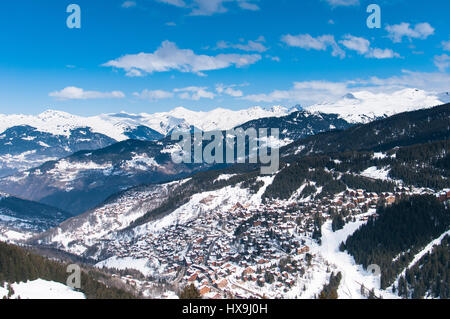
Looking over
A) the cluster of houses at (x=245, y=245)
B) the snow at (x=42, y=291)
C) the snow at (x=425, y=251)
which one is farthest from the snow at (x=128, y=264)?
the snow at (x=425, y=251)

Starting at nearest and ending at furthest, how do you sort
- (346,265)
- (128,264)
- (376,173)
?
(346,265), (128,264), (376,173)

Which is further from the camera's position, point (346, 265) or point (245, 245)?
point (245, 245)

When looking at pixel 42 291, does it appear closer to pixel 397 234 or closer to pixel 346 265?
pixel 346 265

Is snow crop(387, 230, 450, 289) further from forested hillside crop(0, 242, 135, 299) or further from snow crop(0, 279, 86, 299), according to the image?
snow crop(0, 279, 86, 299)

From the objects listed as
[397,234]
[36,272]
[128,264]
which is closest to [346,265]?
[397,234]

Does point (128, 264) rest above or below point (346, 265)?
below

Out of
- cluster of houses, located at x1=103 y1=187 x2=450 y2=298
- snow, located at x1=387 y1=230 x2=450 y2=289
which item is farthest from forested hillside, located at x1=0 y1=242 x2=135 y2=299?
snow, located at x1=387 y1=230 x2=450 y2=289

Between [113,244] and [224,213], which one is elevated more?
[224,213]
